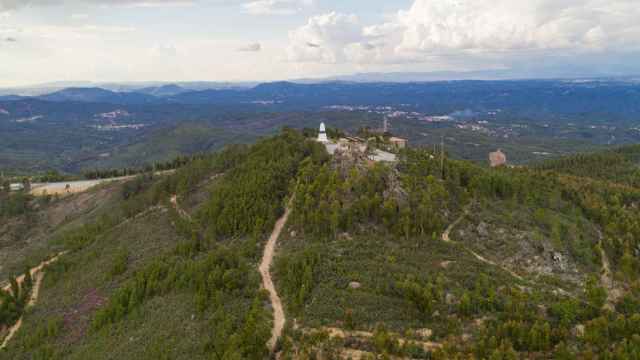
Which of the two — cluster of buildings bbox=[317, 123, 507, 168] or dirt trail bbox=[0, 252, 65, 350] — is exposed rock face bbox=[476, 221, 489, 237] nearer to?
cluster of buildings bbox=[317, 123, 507, 168]

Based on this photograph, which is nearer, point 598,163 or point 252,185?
point 252,185

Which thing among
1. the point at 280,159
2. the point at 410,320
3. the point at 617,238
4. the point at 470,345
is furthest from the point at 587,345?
the point at 280,159

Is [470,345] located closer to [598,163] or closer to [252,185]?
[252,185]

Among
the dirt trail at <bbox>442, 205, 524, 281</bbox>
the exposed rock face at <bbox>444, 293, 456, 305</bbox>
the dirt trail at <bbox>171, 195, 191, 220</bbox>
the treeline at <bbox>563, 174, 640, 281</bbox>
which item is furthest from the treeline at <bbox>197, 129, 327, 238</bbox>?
the treeline at <bbox>563, 174, 640, 281</bbox>

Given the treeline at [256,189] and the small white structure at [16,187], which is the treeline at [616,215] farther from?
→ the small white structure at [16,187]

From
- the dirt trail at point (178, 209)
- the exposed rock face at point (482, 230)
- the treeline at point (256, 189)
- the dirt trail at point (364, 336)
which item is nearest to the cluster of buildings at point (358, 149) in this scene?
the treeline at point (256, 189)
